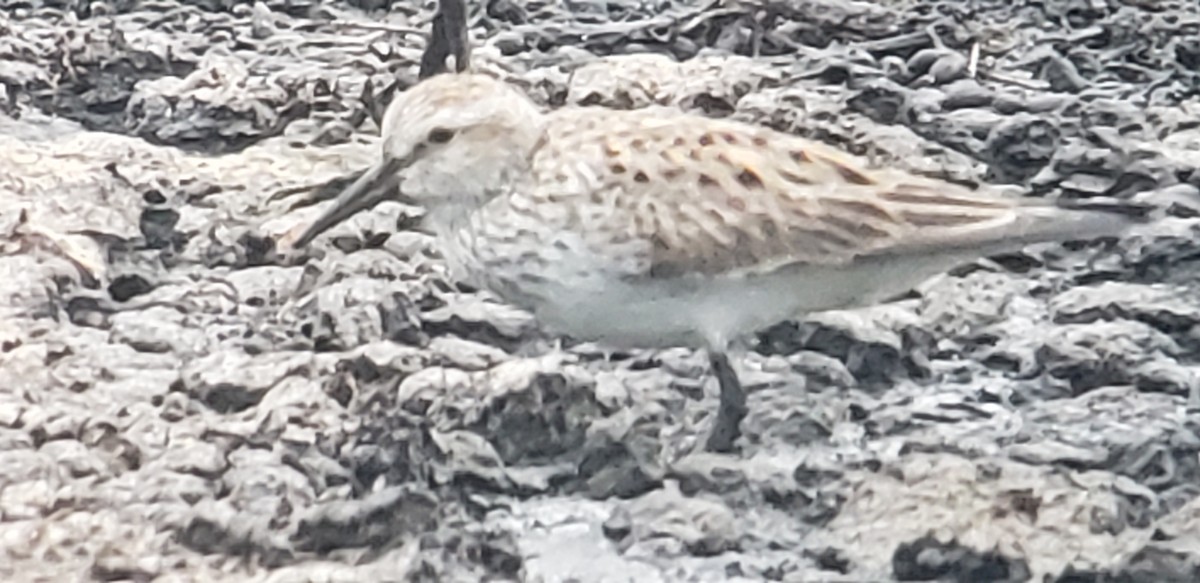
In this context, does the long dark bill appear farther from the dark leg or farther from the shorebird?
the dark leg

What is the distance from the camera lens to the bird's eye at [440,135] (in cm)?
106

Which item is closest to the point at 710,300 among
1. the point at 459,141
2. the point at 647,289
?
the point at 647,289

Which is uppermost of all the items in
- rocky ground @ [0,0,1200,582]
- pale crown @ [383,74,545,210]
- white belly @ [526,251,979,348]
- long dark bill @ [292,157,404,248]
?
pale crown @ [383,74,545,210]

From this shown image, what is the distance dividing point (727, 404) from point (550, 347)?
0.38ft

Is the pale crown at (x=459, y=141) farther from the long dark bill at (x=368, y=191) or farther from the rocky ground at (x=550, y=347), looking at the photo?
the rocky ground at (x=550, y=347)

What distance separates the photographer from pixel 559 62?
142 centimetres

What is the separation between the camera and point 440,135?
106 centimetres

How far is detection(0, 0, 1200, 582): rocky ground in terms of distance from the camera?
39.4 inches

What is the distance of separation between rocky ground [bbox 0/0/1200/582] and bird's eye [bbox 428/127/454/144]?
13 centimetres

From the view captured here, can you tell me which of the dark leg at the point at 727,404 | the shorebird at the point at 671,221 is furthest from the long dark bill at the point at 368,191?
the dark leg at the point at 727,404

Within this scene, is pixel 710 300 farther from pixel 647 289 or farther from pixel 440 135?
pixel 440 135

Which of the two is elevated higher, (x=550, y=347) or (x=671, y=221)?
(x=671, y=221)

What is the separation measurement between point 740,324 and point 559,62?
1.29 ft

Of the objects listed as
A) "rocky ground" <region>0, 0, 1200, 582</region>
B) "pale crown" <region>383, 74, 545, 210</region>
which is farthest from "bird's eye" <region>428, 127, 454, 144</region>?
"rocky ground" <region>0, 0, 1200, 582</region>
